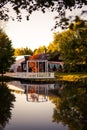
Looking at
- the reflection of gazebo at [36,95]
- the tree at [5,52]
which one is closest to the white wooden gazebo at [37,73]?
the tree at [5,52]

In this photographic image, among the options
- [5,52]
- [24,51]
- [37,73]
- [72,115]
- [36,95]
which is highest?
[24,51]

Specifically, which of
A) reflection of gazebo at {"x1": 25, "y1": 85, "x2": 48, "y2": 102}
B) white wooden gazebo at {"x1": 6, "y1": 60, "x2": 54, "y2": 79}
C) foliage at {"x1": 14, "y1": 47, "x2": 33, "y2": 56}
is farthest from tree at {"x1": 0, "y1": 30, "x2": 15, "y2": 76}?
foliage at {"x1": 14, "y1": 47, "x2": 33, "y2": 56}

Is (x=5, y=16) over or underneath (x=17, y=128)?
over

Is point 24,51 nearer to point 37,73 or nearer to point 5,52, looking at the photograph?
point 5,52

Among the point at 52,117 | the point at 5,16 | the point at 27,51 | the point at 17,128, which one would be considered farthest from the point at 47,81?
the point at 27,51

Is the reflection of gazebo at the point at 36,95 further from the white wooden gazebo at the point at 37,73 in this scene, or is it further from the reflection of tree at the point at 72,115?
the white wooden gazebo at the point at 37,73

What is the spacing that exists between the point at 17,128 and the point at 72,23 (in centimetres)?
891

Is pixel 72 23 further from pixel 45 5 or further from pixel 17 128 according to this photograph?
→ pixel 17 128

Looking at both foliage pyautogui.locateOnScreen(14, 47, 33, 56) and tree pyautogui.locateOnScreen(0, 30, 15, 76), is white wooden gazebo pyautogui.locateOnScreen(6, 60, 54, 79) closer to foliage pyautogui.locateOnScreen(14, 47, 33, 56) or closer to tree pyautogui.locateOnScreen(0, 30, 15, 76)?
tree pyautogui.locateOnScreen(0, 30, 15, 76)

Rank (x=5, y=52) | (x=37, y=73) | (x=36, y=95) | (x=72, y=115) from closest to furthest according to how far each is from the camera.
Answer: (x=72, y=115) < (x=36, y=95) < (x=37, y=73) < (x=5, y=52)

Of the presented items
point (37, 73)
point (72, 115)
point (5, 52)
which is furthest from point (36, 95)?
point (5, 52)

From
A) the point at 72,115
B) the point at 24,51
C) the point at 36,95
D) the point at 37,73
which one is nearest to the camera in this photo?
the point at 72,115

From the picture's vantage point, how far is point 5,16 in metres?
12.8

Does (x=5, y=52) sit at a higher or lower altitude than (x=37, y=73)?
higher
